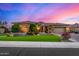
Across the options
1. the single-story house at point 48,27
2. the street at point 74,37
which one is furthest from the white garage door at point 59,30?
the street at point 74,37

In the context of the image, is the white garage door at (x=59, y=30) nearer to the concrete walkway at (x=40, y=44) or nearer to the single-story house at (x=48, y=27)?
the single-story house at (x=48, y=27)

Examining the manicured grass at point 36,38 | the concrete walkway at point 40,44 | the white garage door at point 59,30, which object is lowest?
the concrete walkway at point 40,44

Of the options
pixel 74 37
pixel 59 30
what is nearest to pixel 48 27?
pixel 59 30

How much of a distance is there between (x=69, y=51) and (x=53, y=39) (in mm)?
203

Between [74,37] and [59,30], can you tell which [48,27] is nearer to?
[59,30]

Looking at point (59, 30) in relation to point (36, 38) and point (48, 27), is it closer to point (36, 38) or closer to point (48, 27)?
point (48, 27)

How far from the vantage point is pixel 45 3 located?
3.09m

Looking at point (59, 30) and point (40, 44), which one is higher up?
point (59, 30)

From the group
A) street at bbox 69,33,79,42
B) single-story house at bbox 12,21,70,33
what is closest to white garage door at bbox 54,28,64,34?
single-story house at bbox 12,21,70,33

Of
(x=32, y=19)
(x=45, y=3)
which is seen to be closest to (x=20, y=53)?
(x=32, y=19)

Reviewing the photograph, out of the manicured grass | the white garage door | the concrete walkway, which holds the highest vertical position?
the white garage door

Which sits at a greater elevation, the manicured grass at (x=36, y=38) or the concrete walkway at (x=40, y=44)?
the manicured grass at (x=36, y=38)

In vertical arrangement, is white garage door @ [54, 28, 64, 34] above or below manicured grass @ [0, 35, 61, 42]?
above

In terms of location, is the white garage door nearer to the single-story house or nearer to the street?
the single-story house
